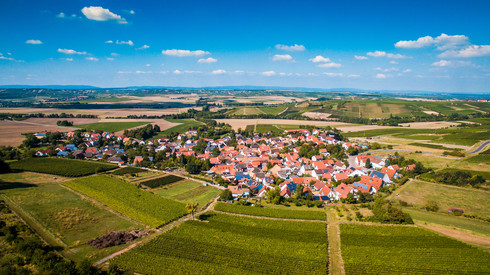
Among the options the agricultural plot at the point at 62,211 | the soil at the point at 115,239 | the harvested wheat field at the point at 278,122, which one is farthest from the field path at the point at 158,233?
the harvested wheat field at the point at 278,122

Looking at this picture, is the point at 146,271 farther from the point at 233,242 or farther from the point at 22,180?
the point at 22,180

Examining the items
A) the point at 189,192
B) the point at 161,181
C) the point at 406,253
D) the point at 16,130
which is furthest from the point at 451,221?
the point at 16,130

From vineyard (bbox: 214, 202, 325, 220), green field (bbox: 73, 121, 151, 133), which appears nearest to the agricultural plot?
vineyard (bbox: 214, 202, 325, 220)

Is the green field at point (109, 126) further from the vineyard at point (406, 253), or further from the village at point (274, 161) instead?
the vineyard at point (406, 253)

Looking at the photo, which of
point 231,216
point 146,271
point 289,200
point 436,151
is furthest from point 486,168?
point 146,271

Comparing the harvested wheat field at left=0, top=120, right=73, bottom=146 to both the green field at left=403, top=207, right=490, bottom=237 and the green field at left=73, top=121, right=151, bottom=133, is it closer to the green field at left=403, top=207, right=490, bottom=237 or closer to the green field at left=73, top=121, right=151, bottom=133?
the green field at left=73, top=121, right=151, bottom=133

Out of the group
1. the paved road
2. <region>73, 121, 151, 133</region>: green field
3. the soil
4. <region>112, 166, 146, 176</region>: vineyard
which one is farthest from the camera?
<region>73, 121, 151, 133</region>: green field
